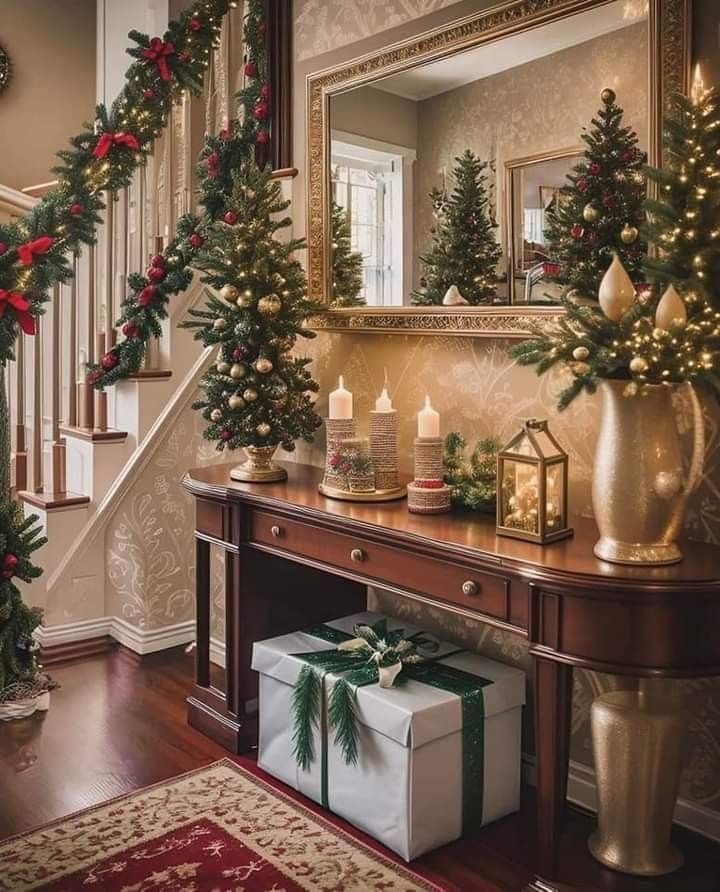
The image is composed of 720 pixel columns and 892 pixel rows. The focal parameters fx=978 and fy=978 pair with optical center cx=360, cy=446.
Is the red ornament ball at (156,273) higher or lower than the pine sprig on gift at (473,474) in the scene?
higher

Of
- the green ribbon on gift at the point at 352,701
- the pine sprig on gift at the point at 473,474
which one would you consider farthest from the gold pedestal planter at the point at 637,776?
the pine sprig on gift at the point at 473,474

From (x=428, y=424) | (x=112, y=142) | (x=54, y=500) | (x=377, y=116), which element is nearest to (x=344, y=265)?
(x=377, y=116)

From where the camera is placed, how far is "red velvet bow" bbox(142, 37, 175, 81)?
344cm

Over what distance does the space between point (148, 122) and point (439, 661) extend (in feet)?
7.03

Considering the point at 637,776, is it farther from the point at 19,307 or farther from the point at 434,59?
the point at 19,307

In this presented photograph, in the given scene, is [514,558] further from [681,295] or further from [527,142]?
[527,142]

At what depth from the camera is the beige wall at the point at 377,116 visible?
2.89 m

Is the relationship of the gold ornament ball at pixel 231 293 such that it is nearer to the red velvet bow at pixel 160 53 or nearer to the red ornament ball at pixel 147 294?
the red ornament ball at pixel 147 294

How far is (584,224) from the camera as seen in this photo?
2.40 meters

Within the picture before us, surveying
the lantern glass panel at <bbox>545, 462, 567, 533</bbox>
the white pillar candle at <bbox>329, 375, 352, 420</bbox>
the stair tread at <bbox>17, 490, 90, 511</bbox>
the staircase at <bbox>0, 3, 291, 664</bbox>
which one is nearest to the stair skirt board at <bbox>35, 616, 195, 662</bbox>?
the staircase at <bbox>0, 3, 291, 664</bbox>

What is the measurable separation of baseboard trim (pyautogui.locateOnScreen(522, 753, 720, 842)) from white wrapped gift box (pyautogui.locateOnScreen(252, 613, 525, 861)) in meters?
0.15

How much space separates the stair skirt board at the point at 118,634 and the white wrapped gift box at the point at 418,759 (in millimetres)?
1290

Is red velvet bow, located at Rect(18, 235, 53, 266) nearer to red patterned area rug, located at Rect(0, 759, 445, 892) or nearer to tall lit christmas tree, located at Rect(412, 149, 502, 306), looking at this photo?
tall lit christmas tree, located at Rect(412, 149, 502, 306)

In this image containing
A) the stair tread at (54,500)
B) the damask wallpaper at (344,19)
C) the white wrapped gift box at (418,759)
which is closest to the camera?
the white wrapped gift box at (418,759)
